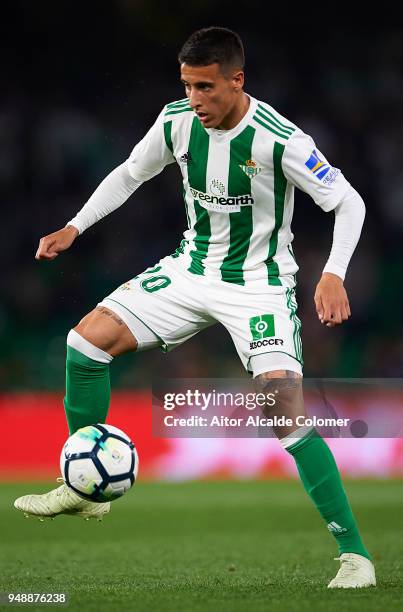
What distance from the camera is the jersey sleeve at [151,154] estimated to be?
481cm

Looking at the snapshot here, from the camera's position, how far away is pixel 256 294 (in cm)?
469

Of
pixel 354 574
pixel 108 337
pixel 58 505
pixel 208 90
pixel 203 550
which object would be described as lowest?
pixel 203 550

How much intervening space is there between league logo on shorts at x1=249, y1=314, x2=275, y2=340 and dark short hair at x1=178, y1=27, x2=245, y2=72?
3.36 feet

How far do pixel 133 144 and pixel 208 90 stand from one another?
821 centimetres

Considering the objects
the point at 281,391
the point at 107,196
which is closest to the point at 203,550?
the point at 281,391

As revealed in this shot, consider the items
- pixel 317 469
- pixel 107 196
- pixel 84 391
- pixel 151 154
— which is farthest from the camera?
pixel 107 196

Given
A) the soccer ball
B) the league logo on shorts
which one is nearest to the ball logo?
the soccer ball

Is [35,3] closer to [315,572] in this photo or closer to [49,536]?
[49,536]

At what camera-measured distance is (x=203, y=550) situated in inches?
255

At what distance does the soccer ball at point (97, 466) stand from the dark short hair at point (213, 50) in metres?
1.55

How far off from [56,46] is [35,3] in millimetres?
570

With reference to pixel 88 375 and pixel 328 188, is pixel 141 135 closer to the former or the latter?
pixel 88 375

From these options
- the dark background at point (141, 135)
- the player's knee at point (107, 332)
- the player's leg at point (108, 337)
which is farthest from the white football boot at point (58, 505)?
the dark background at point (141, 135)

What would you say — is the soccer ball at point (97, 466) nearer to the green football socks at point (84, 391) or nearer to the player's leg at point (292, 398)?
the green football socks at point (84, 391)
